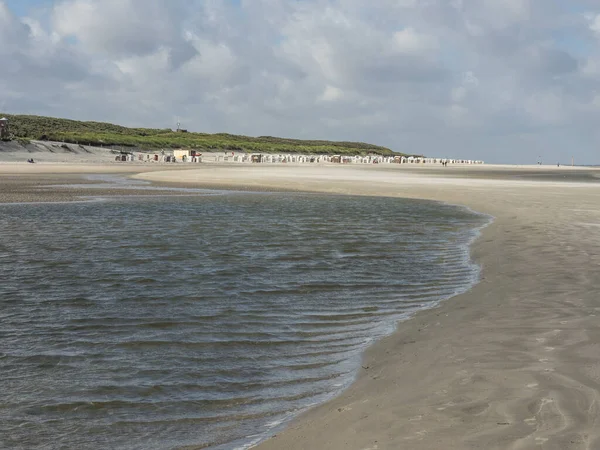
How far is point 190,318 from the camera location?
286 inches

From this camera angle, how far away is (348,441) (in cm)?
372

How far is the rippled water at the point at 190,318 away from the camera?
4.53m

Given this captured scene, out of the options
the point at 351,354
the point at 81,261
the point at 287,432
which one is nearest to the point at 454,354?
the point at 351,354

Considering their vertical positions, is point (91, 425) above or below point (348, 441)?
below

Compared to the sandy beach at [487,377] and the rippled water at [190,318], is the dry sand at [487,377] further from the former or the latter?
the rippled water at [190,318]

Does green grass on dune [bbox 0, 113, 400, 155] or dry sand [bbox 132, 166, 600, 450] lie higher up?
green grass on dune [bbox 0, 113, 400, 155]

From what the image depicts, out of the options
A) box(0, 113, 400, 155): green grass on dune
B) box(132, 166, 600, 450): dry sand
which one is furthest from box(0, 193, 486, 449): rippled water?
box(0, 113, 400, 155): green grass on dune

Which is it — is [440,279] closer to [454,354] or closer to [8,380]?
[454,354]

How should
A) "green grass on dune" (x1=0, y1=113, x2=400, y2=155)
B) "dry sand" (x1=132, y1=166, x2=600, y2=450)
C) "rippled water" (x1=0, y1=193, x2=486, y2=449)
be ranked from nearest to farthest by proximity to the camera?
"dry sand" (x1=132, y1=166, x2=600, y2=450) → "rippled water" (x1=0, y1=193, x2=486, y2=449) → "green grass on dune" (x1=0, y1=113, x2=400, y2=155)

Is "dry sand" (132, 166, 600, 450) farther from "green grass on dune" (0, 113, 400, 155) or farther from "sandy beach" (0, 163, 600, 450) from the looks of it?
"green grass on dune" (0, 113, 400, 155)

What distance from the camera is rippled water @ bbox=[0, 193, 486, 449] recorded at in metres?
4.53

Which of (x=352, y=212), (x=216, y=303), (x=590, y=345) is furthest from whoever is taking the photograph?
(x=352, y=212)

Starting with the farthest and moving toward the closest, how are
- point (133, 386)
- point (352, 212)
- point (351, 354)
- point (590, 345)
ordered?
point (352, 212), point (351, 354), point (590, 345), point (133, 386)

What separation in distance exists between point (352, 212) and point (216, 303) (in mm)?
12660
